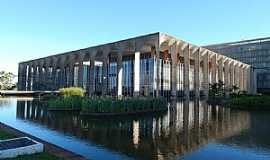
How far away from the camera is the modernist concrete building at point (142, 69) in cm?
4938

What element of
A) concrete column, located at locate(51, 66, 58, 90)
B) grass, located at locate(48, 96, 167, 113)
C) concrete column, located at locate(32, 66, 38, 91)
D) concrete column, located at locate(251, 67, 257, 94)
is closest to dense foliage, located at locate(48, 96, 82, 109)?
grass, located at locate(48, 96, 167, 113)

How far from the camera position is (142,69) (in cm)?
5584

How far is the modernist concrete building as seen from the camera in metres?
49.4

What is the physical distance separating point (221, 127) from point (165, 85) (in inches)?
1587

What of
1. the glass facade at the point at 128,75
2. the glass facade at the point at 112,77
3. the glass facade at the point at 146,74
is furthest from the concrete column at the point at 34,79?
the glass facade at the point at 146,74

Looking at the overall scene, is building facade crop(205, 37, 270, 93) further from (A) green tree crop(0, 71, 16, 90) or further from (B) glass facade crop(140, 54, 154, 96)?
(A) green tree crop(0, 71, 16, 90)

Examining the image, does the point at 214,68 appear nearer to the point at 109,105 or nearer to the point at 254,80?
the point at 254,80

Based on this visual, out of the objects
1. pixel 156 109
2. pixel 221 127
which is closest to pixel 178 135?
pixel 221 127

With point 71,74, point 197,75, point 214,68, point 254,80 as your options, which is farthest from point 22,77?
point 254,80

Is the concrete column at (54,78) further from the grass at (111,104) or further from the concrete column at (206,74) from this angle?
the grass at (111,104)

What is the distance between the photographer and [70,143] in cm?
1110

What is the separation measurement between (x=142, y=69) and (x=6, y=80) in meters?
52.3

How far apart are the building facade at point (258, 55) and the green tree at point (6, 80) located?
74.4m

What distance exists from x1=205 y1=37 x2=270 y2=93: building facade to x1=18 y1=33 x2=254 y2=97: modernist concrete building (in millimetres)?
14142
